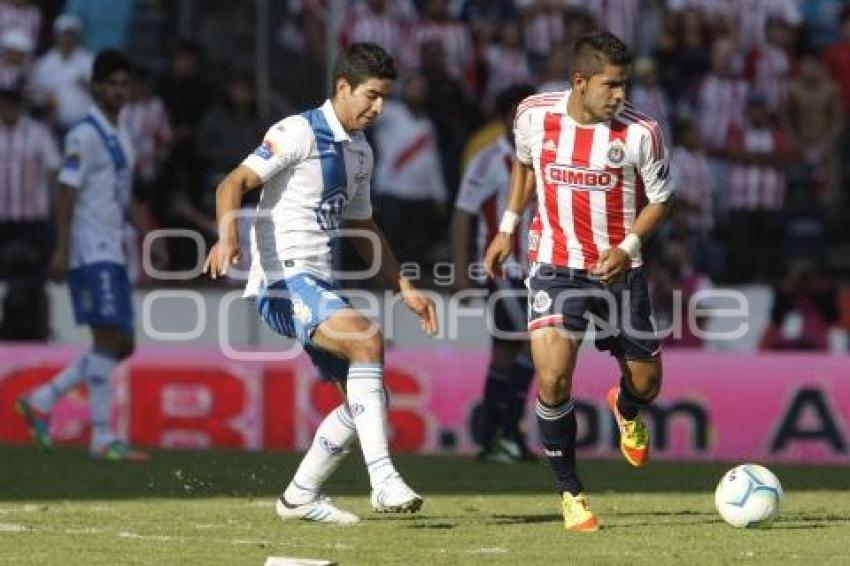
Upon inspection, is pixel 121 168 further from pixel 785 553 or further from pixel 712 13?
pixel 712 13

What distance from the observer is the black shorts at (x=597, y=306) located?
33.1ft

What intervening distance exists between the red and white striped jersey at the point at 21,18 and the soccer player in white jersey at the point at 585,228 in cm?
1027

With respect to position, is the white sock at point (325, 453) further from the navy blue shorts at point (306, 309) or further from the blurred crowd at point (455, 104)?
the blurred crowd at point (455, 104)

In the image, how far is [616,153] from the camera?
33.4ft

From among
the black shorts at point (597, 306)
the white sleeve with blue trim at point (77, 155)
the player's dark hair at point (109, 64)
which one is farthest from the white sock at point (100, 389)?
the black shorts at point (597, 306)

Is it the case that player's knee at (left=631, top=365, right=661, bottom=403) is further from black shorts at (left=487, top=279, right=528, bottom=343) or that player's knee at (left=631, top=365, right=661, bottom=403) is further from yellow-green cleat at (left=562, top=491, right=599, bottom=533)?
black shorts at (left=487, top=279, right=528, bottom=343)

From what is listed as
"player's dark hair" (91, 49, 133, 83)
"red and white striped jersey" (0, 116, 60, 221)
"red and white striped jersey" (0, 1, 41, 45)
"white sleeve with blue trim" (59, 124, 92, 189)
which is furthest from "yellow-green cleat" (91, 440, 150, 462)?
"red and white striped jersey" (0, 1, 41, 45)

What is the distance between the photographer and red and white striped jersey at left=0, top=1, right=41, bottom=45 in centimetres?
1986

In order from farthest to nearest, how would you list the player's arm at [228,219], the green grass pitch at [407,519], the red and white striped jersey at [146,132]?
1. the red and white striped jersey at [146,132]
2. the player's arm at [228,219]
3. the green grass pitch at [407,519]

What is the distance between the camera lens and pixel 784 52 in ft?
69.4

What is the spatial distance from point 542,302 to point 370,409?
3.29ft

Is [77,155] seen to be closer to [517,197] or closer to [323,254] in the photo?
[517,197]

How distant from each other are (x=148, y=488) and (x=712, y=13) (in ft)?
34.7

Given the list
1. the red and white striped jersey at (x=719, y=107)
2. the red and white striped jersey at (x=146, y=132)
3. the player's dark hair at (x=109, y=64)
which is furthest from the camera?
the red and white striped jersey at (x=719, y=107)
